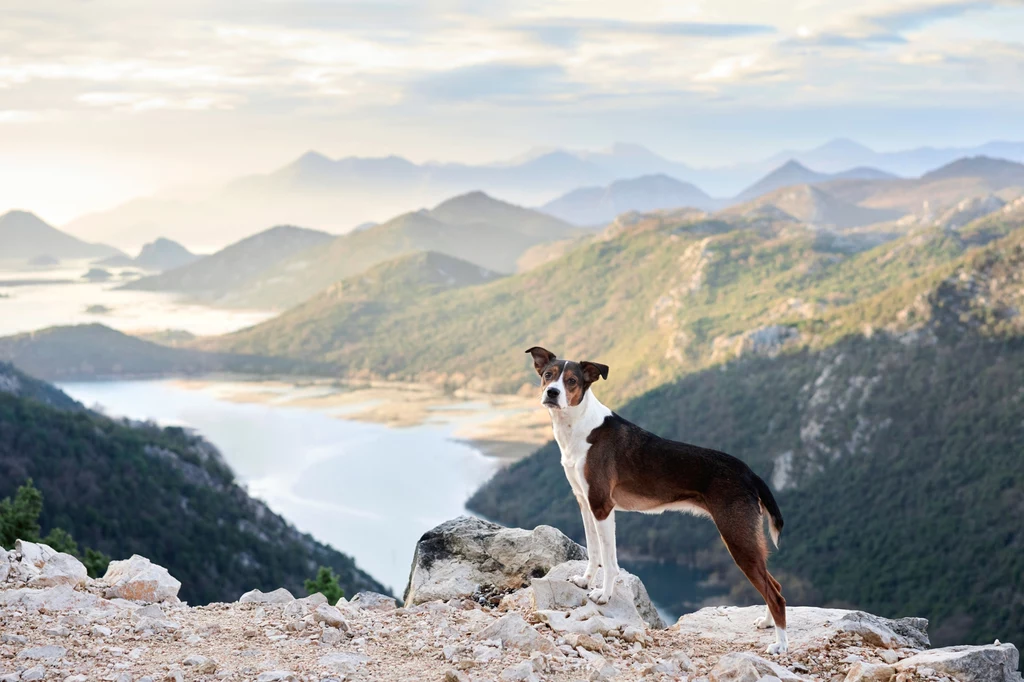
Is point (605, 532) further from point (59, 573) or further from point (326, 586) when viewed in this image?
point (326, 586)

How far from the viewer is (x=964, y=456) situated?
300 feet

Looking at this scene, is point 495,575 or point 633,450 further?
point 495,575

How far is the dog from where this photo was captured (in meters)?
10.2

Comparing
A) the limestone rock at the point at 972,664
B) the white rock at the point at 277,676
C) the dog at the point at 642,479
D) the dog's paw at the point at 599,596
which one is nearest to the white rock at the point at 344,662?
the white rock at the point at 277,676

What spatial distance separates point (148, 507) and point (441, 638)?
63352 millimetres

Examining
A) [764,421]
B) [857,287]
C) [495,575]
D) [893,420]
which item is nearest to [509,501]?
[764,421]

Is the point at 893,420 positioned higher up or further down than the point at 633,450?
further down

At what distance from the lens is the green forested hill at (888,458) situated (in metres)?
80.0

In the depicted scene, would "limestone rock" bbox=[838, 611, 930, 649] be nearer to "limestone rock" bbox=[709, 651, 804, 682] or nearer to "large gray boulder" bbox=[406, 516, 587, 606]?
"limestone rock" bbox=[709, 651, 804, 682]

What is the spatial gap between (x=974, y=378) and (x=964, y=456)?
9.42m

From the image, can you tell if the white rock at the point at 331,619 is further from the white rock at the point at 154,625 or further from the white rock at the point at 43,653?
the white rock at the point at 43,653

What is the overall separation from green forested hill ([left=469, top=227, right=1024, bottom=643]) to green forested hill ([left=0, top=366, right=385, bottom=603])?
41.5m

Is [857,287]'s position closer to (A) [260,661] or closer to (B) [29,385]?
(B) [29,385]

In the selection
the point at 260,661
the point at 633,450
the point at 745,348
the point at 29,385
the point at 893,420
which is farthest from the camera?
the point at 745,348
